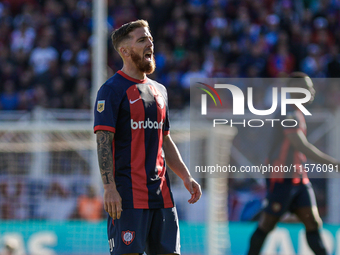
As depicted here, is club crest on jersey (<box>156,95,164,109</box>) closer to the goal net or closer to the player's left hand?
the player's left hand

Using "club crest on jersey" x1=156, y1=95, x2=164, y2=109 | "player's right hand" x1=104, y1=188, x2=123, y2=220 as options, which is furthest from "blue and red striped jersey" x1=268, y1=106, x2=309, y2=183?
"player's right hand" x1=104, y1=188, x2=123, y2=220

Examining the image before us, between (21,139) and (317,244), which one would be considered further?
(21,139)

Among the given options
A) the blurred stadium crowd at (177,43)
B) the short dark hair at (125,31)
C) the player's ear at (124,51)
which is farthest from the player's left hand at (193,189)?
the blurred stadium crowd at (177,43)

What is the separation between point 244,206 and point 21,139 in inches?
153

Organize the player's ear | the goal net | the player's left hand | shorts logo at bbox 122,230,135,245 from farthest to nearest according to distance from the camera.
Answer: the goal net < the player's left hand < the player's ear < shorts logo at bbox 122,230,135,245

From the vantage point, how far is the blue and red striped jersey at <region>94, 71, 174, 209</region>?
3.30 meters

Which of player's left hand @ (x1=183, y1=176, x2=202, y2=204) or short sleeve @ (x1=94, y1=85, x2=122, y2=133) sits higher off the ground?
short sleeve @ (x1=94, y1=85, x2=122, y2=133)

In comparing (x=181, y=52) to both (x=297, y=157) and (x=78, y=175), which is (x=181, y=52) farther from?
(x=297, y=157)

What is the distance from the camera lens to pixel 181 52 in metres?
12.7

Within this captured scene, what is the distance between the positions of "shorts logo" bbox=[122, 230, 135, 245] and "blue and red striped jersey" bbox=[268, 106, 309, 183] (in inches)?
101

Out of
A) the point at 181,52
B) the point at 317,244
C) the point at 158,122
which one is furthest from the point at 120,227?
the point at 181,52

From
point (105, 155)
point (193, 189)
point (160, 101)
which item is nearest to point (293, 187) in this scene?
point (193, 189)

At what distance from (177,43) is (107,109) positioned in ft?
32.2

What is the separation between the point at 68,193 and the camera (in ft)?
25.8
